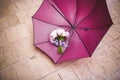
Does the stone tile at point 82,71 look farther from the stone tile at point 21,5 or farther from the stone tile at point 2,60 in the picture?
the stone tile at point 21,5

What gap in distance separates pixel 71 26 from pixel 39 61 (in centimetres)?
58

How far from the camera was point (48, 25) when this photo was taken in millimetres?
1755

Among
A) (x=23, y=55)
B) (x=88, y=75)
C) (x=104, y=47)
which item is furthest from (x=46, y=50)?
(x=104, y=47)

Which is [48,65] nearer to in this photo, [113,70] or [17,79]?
[17,79]

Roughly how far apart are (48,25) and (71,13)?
30 centimetres

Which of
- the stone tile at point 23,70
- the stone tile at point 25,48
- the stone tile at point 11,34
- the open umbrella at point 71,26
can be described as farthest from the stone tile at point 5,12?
the stone tile at point 23,70

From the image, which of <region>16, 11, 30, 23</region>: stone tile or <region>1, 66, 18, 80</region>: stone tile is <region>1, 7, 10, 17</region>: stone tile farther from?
<region>1, 66, 18, 80</region>: stone tile

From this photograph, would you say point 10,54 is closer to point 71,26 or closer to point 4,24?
point 4,24

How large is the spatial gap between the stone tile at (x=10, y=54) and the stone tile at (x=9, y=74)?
0.09 m

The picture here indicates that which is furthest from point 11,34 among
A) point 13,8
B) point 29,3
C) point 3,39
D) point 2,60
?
point 29,3

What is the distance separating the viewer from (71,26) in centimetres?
Answer: 171

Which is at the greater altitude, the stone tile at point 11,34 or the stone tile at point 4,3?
the stone tile at point 4,3

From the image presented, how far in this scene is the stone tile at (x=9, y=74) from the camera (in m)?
1.73

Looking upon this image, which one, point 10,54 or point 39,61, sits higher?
point 10,54
